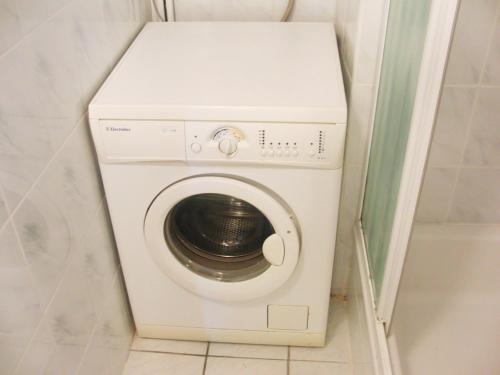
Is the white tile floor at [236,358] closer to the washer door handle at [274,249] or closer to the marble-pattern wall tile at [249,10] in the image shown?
the washer door handle at [274,249]

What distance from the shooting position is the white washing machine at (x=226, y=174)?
4.24 feet

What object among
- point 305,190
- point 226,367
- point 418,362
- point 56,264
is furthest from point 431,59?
point 226,367

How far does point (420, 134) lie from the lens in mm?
1000

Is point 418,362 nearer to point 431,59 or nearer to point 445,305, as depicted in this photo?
point 445,305

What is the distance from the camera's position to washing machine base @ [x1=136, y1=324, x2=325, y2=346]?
1.73 metres

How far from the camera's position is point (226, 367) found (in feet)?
5.62

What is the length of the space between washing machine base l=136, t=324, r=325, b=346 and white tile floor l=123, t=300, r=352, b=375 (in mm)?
26

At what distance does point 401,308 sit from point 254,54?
2.93 feet

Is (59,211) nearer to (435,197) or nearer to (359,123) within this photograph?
(359,123)

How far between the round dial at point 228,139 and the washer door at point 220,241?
0.12 metres

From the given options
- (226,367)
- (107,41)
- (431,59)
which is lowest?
(226,367)

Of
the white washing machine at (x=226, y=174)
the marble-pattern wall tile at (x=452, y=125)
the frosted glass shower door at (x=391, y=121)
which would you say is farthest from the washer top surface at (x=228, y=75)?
the marble-pattern wall tile at (x=452, y=125)

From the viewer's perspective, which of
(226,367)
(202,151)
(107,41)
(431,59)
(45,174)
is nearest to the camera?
(431,59)

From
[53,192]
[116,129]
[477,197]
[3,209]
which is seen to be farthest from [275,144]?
[477,197]
